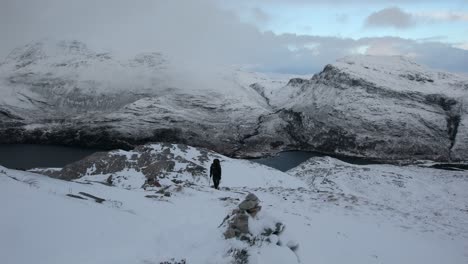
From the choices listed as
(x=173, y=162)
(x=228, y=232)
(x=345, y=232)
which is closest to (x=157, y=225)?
(x=228, y=232)

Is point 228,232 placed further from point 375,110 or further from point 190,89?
point 190,89

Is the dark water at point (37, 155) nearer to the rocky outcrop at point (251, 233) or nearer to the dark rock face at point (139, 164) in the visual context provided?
the dark rock face at point (139, 164)

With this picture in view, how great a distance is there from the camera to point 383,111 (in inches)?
5246

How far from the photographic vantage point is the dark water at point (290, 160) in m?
101

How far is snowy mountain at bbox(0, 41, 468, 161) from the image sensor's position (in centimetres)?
12350

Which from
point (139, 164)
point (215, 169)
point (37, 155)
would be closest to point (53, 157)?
point (37, 155)

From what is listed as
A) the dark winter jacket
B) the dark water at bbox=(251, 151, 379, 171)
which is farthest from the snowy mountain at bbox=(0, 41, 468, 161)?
the dark winter jacket

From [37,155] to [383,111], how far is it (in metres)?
116

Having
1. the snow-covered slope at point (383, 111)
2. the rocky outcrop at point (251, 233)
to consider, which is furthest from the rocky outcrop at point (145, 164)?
the snow-covered slope at point (383, 111)

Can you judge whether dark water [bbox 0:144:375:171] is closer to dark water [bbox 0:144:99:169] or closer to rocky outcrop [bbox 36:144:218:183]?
dark water [bbox 0:144:99:169]

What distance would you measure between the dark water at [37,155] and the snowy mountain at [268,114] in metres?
8.37

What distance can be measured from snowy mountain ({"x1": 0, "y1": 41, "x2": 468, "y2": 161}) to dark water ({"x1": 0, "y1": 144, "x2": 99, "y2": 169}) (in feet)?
27.5

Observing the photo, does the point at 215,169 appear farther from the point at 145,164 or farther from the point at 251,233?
the point at 145,164

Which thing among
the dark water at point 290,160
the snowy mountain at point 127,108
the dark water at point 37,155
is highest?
the snowy mountain at point 127,108
